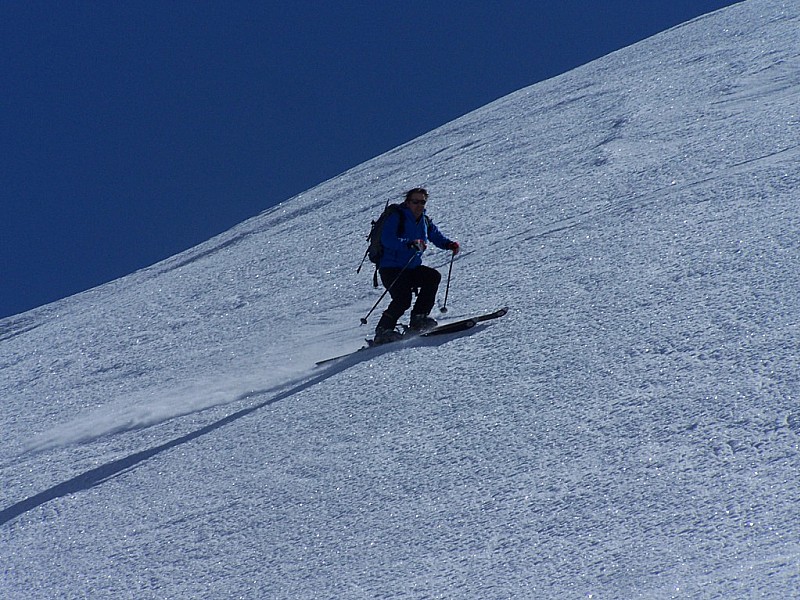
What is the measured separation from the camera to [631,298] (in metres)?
7.95

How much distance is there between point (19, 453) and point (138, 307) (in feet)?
16.9

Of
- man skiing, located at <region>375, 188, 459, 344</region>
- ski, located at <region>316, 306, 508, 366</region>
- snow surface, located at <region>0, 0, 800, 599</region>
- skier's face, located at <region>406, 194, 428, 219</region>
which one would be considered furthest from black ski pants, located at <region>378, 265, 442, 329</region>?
skier's face, located at <region>406, 194, 428, 219</region>

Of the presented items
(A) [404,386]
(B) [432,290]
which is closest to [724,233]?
(B) [432,290]

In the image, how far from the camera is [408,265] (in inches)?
346

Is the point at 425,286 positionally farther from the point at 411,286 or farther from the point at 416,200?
the point at 416,200

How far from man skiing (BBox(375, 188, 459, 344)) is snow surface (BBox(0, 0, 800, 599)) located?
384 millimetres

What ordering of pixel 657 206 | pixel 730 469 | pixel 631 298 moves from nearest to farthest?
pixel 730 469
pixel 631 298
pixel 657 206

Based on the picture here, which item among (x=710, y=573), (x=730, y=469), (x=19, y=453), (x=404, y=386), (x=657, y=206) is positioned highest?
(x=657, y=206)

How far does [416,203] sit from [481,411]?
2567 mm

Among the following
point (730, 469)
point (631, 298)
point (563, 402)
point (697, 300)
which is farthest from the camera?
point (631, 298)

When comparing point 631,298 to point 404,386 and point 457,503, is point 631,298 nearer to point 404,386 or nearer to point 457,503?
point 404,386

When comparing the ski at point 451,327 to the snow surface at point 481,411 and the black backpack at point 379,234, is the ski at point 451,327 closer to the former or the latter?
the snow surface at point 481,411

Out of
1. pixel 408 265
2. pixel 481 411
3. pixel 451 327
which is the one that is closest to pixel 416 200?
pixel 408 265

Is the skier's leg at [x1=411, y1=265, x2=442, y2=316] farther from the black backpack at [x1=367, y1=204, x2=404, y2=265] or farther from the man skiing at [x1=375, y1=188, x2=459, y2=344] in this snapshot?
the black backpack at [x1=367, y1=204, x2=404, y2=265]
